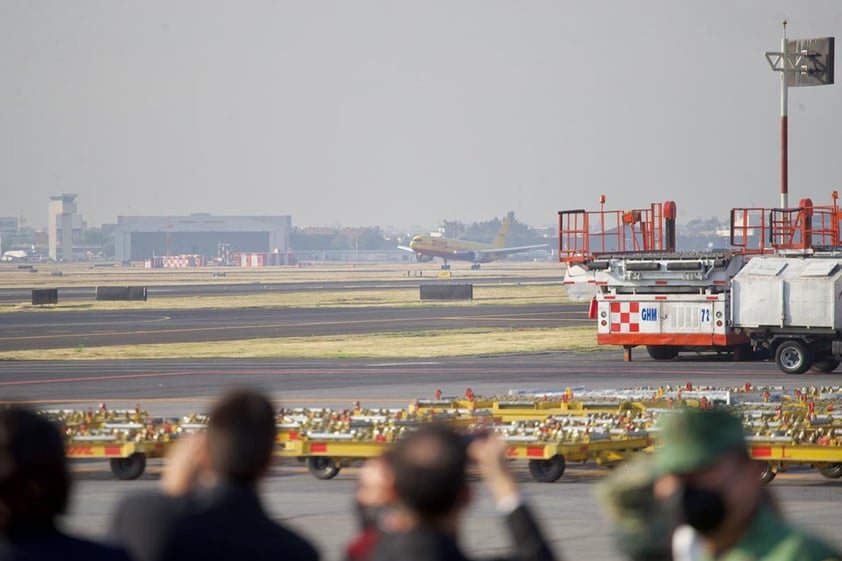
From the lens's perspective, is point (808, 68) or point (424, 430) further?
point (808, 68)

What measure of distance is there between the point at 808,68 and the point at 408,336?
632 inches

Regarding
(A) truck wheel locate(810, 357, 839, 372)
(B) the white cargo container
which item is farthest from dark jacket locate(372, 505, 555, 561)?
(A) truck wheel locate(810, 357, 839, 372)

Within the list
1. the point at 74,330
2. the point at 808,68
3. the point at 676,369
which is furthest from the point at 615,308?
the point at 74,330

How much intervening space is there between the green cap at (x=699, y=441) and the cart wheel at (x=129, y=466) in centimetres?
1242

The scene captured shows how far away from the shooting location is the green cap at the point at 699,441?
3705 millimetres

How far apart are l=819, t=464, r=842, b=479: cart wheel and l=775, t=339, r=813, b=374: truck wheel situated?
1541 centimetres

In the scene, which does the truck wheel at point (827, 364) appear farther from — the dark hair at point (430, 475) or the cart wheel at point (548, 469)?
the dark hair at point (430, 475)

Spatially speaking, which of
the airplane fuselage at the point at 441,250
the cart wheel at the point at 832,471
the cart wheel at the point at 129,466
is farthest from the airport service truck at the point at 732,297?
the airplane fuselage at the point at 441,250

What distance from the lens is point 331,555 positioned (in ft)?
35.8

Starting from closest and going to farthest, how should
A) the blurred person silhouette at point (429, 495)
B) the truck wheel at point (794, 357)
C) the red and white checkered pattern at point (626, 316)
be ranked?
the blurred person silhouette at point (429, 495) < the truck wheel at point (794, 357) < the red and white checkered pattern at point (626, 316)

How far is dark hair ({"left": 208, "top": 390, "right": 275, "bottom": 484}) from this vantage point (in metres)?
4.43

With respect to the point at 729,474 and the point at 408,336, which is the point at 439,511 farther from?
the point at 408,336

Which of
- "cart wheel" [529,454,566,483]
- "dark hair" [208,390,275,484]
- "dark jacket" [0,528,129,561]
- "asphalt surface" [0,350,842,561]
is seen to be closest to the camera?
"dark jacket" [0,528,129,561]

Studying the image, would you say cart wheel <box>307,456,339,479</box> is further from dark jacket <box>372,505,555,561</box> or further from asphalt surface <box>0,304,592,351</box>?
asphalt surface <box>0,304,592,351</box>
